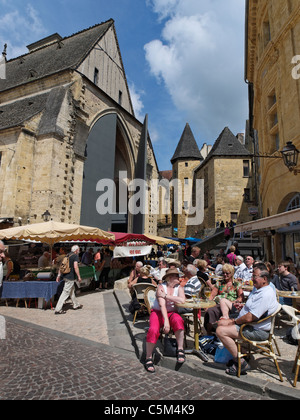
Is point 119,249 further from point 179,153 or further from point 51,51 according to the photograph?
point 179,153

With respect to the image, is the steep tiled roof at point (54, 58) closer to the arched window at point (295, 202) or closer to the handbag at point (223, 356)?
the arched window at point (295, 202)

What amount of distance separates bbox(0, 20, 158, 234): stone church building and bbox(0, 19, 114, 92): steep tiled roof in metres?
0.09

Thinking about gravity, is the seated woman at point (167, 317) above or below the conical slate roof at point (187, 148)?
below

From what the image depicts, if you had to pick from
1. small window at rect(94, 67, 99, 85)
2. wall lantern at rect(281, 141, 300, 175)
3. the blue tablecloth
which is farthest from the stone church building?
wall lantern at rect(281, 141, 300, 175)

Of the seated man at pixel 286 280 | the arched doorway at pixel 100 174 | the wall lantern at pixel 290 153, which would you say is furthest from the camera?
the arched doorway at pixel 100 174

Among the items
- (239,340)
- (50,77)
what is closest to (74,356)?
(239,340)

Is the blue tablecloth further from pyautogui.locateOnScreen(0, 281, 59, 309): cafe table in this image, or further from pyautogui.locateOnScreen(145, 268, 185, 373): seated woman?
pyautogui.locateOnScreen(145, 268, 185, 373): seated woman

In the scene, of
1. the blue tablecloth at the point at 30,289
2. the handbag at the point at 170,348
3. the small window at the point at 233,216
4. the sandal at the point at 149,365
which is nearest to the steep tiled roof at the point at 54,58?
the blue tablecloth at the point at 30,289

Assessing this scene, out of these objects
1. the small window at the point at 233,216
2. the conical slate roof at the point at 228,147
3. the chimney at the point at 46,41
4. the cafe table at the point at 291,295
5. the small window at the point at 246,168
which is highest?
the chimney at the point at 46,41

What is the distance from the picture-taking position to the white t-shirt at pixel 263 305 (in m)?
3.02

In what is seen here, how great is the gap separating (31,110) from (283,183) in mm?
14560

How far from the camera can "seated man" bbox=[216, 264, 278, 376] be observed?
9.92ft

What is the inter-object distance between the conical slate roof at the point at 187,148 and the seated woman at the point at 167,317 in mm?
35911
